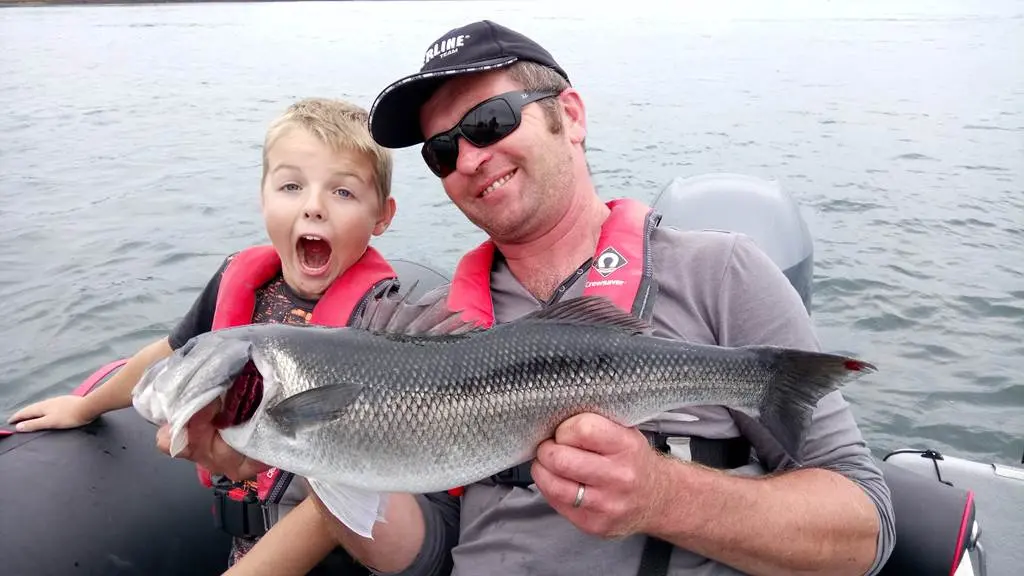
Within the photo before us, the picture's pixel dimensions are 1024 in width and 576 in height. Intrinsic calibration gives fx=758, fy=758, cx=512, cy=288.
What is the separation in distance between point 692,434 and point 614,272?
725mm

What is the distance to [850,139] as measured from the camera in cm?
1822

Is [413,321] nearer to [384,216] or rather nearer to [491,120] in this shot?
[491,120]

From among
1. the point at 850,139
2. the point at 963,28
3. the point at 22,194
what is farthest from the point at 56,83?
the point at 963,28

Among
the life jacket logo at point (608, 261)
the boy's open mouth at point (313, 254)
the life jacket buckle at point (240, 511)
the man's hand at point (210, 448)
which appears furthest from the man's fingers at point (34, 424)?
the life jacket logo at point (608, 261)

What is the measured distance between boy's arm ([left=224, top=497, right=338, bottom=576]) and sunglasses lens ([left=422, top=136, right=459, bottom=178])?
1.66 meters

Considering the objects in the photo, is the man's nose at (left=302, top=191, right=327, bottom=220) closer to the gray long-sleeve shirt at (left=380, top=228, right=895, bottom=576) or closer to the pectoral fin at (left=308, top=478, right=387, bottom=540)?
the gray long-sleeve shirt at (left=380, top=228, right=895, bottom=576)

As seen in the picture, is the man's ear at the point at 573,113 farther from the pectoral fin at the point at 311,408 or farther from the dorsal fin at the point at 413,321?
the pectoral fin at the point at 311,408

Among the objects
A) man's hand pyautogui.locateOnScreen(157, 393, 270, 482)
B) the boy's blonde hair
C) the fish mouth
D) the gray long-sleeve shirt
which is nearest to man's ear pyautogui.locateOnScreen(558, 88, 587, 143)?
the gray long-sleeve shirt

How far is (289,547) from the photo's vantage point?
3.49m

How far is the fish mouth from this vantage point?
259 centimetres

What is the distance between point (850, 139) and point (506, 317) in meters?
17.3

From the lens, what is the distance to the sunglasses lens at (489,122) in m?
3.36

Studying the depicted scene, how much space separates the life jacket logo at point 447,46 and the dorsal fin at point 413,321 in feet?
4.10

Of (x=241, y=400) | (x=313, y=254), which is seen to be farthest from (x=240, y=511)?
(x=241, y=400)
